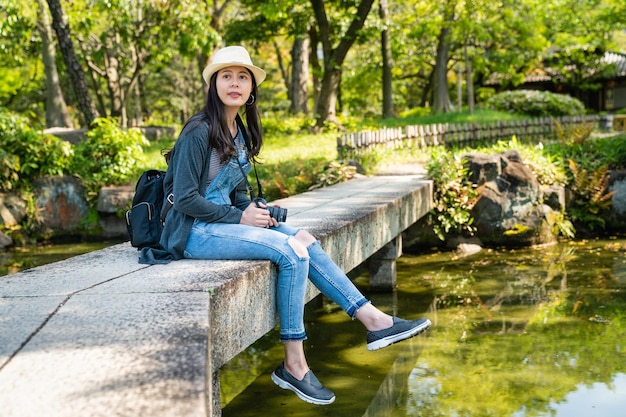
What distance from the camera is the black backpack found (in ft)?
14.8

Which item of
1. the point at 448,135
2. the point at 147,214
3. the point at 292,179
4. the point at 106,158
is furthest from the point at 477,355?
the point at 448,135

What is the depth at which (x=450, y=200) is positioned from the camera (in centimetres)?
1078

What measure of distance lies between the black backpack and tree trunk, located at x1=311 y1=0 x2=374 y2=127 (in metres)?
16.0

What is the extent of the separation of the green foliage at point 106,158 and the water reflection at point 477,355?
6.21 metres

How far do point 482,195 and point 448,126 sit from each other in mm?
5391

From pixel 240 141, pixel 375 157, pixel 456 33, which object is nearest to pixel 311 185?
pixel 375 157

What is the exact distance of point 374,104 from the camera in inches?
1805

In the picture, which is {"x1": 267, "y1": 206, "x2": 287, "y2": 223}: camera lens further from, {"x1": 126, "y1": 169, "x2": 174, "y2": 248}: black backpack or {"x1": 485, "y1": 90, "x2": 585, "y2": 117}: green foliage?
{"x1": 485, "y1": 90, "x2": 585, "y2": 117}: green foliage

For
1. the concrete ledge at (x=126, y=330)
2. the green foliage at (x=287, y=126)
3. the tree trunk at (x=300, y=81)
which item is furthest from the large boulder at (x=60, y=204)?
the tree trunk at (x=300, y=81)

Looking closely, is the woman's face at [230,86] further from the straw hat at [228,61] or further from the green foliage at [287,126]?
the green foliage at [287,126]

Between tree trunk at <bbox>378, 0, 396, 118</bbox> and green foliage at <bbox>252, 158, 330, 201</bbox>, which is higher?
tree trunk at <bbox>378, 0, 396, 118</bbox>

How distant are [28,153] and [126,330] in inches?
424

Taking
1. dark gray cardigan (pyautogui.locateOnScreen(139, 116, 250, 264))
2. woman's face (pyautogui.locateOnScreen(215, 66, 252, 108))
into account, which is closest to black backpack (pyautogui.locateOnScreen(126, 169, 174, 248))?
dark gray cardigan (pyautogui.locateOnScreen(139, 116, 250, 264))

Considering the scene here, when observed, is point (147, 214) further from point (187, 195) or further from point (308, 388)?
point (308, 388)
